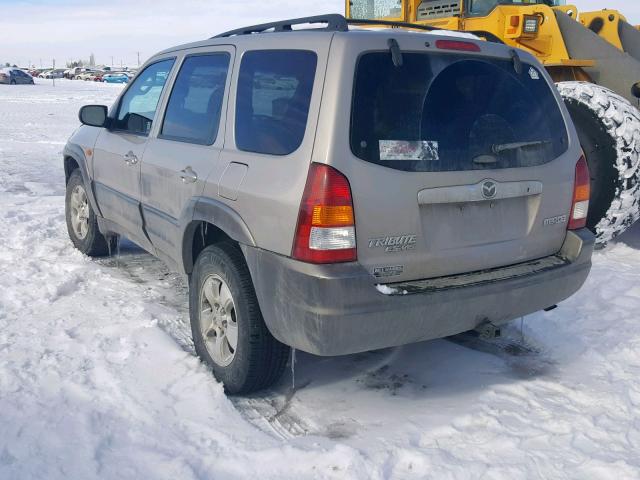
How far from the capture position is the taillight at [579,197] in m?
3.65

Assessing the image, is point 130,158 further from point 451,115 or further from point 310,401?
point 451,115

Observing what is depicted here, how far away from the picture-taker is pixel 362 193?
286 cm

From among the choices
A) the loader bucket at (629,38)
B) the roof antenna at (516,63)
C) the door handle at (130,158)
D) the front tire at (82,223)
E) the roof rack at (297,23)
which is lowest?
the front tire at (82,223)

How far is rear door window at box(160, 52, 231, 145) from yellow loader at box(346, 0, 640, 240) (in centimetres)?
202

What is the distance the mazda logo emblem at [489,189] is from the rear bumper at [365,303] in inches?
15.6

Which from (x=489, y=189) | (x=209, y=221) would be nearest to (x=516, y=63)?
(x=489, y=189)

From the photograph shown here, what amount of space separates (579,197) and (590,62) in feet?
13.2

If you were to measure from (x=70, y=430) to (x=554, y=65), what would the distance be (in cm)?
615

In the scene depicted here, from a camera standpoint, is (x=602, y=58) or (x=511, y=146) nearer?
(x=511, y=146)

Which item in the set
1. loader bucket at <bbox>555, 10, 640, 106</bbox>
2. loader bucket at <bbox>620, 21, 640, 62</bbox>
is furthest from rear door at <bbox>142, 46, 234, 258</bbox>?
loader bucket at <bbox>620, 21, 640, 62</bbox>

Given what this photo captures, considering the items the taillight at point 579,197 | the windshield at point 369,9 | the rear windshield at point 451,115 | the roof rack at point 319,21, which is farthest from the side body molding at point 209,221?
the windshield at point 369,9

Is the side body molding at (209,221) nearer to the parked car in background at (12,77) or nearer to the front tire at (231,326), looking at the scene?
the front tire at (231,326)

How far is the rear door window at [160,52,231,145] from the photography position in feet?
12.2

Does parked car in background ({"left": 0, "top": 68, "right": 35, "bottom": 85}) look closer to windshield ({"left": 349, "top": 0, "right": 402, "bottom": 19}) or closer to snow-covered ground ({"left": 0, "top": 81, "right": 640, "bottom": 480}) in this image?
windshield ({"left": 349, "top": 0, "right": 402, "bottom": 19})
